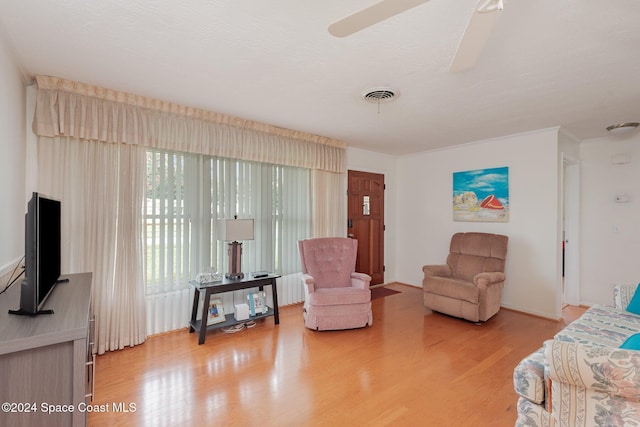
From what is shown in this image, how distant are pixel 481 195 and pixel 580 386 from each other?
3.45m

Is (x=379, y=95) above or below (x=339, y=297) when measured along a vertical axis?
above

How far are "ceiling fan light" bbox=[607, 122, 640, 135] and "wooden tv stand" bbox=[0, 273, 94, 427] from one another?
5230mm

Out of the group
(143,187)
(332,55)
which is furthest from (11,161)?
(332,55)

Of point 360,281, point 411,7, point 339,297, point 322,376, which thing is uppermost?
point 411,7

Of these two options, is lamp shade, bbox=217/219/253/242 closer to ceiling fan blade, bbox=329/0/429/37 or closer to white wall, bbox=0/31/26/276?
white wall, bbox=0/31/26/276

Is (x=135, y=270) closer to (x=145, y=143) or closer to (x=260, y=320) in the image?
(x=145, y=143)

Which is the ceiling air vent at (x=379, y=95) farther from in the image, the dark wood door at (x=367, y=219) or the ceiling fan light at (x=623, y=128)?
the ceiling fan light at (x=623, y=128)

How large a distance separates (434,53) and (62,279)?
317cm

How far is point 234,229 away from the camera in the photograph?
312 centimetres

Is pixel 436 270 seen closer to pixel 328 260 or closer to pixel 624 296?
pixel 328 260

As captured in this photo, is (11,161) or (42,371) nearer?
(42,371)

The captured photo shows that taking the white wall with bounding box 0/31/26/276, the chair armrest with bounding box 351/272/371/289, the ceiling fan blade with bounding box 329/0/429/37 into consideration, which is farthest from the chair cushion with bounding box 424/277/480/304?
the white wall with bounding box 0/31/26/276

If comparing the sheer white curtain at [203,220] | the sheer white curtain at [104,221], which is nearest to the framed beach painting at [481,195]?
the sheer white curtain at [203,220]

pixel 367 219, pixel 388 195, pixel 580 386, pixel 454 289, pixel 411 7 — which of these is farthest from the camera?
pixel 388 195
